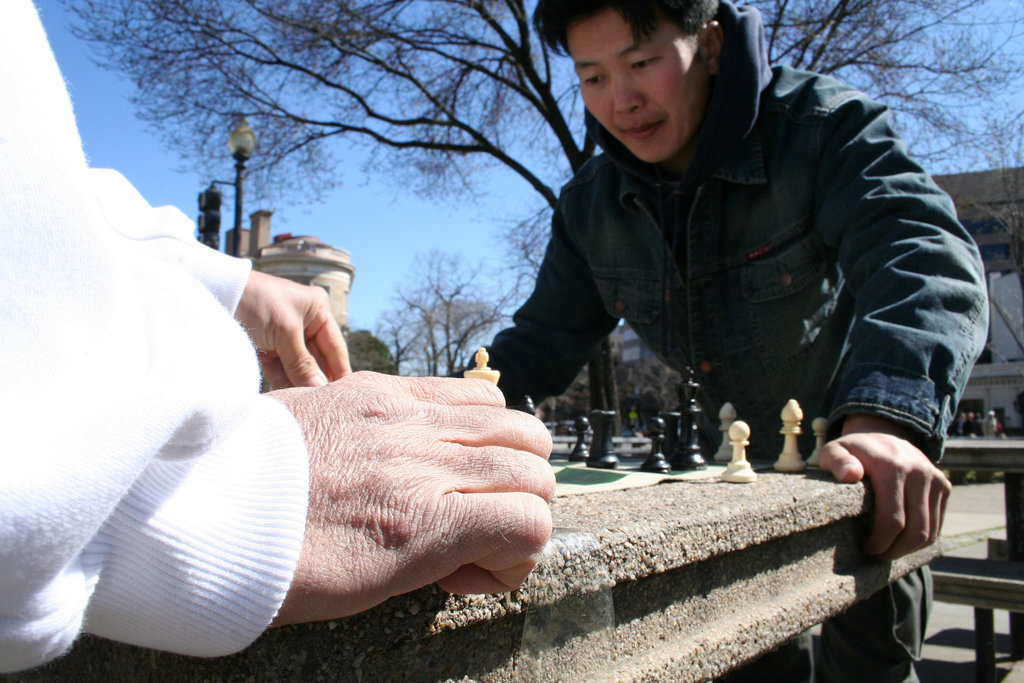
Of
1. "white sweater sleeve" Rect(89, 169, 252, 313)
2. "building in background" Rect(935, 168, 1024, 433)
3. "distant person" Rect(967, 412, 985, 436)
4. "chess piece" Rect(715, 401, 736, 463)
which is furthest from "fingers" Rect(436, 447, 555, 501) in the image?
"distant person" Rect(967, 412, 985, 436)

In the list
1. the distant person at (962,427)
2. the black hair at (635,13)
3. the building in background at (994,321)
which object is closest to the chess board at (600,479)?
the black hair at (635,13)

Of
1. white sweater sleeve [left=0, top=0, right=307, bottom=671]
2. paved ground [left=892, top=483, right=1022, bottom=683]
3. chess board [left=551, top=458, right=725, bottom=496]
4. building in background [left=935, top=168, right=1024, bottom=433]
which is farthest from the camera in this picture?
building in background [left=935, top=168, right=1024, bottom=433]

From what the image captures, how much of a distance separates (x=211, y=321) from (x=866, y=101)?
201 centimetres

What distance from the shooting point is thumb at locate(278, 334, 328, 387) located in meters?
1.52

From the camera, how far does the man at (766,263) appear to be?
4.96ft

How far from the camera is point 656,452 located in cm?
176

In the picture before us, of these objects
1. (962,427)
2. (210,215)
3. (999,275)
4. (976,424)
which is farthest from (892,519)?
(976,424)

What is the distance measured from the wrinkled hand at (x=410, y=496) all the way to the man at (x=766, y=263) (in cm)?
101

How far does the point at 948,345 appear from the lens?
4.98 ft

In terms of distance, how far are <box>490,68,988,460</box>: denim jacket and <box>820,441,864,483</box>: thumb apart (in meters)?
0.10

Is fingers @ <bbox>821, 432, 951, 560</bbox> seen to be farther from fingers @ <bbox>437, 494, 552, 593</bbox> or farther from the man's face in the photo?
the man's face

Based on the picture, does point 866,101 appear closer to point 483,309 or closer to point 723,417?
point 723,417

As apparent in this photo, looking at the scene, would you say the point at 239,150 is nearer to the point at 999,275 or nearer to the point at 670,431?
the point at 670,431

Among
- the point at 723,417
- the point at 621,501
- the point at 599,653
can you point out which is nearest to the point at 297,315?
the point at 621,501
